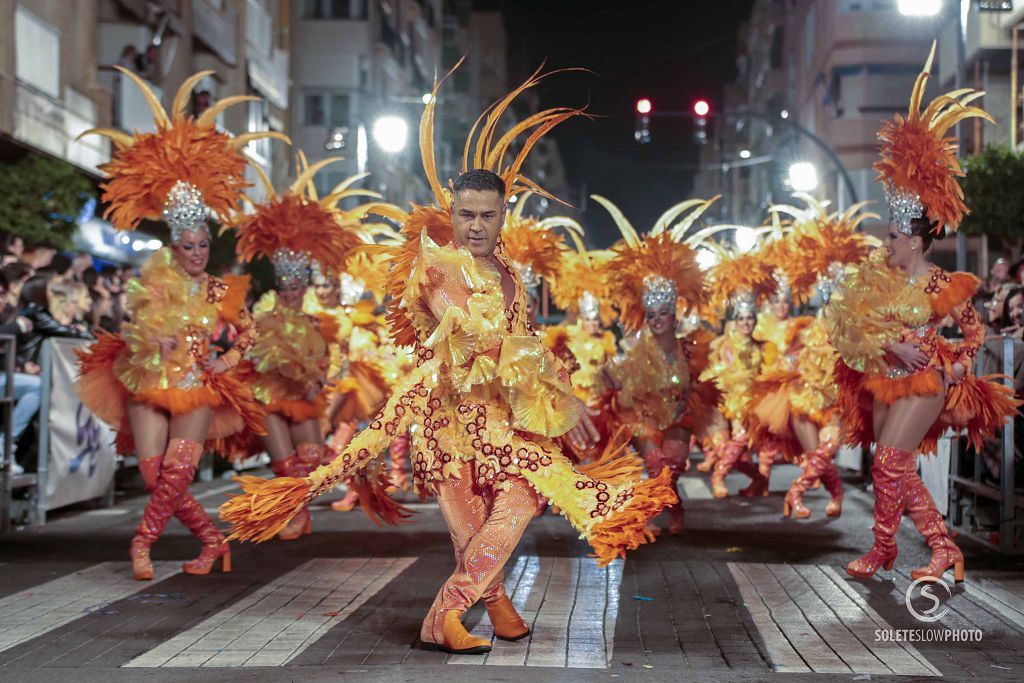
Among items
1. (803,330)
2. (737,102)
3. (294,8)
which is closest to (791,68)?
(294,8)

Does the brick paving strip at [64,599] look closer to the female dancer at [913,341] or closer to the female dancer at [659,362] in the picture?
the female dancer at [659,362]

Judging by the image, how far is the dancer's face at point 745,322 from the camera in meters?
15.4

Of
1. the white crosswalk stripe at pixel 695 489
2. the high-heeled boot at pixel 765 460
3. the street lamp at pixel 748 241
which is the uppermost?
the street lamp at pixel 748 241

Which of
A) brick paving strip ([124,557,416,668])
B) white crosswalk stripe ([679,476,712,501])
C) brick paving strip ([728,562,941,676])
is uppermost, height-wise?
brick paving strip ([124,557,416,668])

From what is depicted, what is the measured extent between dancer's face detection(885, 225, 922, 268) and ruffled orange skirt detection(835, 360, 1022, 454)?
0.66 m

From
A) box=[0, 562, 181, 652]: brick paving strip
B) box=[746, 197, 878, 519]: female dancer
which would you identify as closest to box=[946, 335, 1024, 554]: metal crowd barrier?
box=[746, 197, 878, 519]: female dancer

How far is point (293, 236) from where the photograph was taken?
33.8 feet

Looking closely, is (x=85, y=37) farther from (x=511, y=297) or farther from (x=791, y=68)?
(x=791, y=68)

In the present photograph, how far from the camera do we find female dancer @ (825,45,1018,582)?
8.28 metres

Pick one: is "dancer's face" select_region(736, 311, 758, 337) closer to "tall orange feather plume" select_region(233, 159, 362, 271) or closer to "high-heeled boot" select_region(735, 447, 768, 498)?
"high-heeled boot" select_region(735, 447, 768, 498)

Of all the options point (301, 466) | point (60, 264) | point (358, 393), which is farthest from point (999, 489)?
point (60, 264)

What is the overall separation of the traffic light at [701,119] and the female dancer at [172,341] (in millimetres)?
14001

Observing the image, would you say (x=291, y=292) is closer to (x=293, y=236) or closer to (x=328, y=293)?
(x=293, y=236)

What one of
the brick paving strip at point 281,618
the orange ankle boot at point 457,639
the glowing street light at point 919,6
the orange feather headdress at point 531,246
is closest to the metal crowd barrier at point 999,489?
the orange feather headdress at point 531,246
